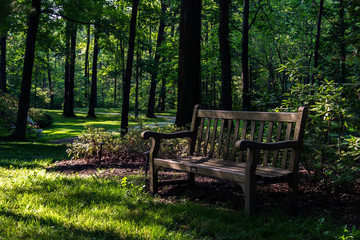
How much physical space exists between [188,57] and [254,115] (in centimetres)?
419

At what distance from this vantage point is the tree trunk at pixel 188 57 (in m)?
8.10

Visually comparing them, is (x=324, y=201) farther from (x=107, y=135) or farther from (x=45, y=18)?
(x=45, y=18)

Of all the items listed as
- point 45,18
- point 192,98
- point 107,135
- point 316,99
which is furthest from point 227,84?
point 316,99

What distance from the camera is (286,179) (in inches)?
145

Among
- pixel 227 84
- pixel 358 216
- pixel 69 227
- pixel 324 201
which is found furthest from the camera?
pixel 227 84

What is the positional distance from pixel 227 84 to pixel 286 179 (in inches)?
362

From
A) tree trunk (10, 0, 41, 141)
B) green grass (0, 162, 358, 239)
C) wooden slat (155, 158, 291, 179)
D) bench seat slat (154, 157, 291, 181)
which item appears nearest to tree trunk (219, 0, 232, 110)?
tree trunk (10, 0, 41, 141)

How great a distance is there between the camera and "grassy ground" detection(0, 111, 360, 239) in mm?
2979

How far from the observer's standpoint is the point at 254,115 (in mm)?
4211

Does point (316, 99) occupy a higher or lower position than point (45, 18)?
lower

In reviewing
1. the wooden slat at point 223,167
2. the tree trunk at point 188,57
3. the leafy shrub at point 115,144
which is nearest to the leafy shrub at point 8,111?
the leafy shrub at point 115,144

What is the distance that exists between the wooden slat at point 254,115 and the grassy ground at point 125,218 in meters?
1.02

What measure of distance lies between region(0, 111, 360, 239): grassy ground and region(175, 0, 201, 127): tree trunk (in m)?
3.92

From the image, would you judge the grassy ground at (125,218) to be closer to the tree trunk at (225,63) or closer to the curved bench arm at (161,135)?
the curved bench arm at (161,135)
